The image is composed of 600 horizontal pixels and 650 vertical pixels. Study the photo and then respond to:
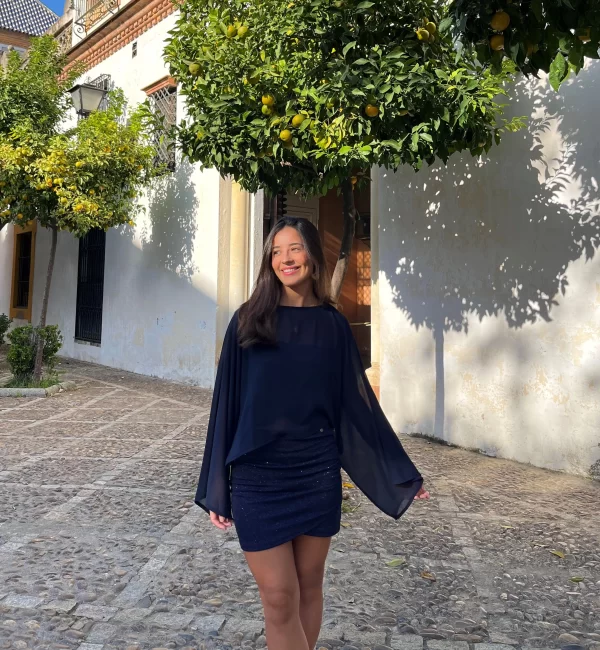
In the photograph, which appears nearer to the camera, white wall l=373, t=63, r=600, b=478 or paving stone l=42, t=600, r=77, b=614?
paving stone l=42, t=600, r=77, b=614

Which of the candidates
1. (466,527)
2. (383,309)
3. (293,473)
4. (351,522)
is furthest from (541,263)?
(293,473)

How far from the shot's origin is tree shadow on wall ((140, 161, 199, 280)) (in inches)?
384

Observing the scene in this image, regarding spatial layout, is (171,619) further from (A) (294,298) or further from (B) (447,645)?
(A) (294,298)

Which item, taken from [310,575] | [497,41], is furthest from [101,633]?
[497,41]

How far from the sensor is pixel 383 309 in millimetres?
6500

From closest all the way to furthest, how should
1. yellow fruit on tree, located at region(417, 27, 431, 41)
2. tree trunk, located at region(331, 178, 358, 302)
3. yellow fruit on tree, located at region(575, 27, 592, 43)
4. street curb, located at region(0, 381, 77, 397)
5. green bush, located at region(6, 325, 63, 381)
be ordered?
yellow fruit on tree, located at region(575, 27, 592, 43) → yellow fruit on tree, located at region(417, 27, 431, 41) → tree trunk, located at region(331, 178, 358, 302) → street curb, located at region(0, 381, 77, 397) → green bush, located at region(6, 325, 63, 381)

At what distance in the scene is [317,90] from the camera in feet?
12.0

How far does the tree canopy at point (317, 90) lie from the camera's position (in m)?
3.56

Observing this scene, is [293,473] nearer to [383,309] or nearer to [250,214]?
[383,309]

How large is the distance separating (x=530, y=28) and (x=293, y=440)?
Result: 5.27 feet

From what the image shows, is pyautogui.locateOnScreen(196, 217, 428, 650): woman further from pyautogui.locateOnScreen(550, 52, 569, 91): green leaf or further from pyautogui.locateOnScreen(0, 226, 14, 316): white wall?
pyautogui.locateOnScreen(0, 226, 14, 316): white wall

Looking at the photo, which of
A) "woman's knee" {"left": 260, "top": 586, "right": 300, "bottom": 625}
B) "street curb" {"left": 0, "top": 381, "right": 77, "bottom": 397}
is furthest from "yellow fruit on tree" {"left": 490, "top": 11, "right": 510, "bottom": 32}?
"street curb" {"left": 0, "top": 381, "right": 77, "bottom": 397}

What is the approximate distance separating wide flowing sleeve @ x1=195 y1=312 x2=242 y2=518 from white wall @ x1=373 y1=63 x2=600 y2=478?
12.3 ft

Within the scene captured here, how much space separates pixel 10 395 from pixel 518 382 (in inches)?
263
